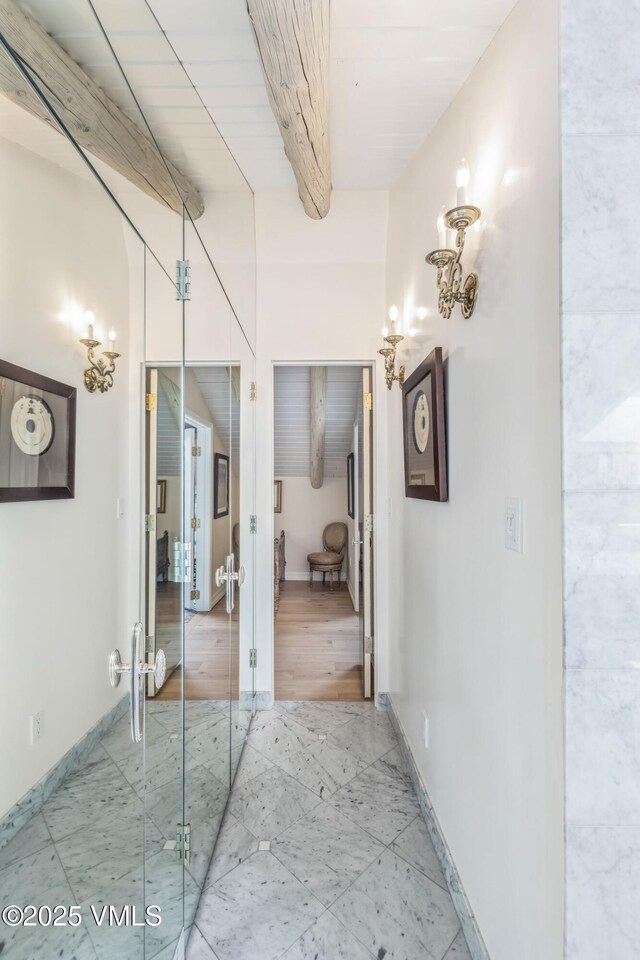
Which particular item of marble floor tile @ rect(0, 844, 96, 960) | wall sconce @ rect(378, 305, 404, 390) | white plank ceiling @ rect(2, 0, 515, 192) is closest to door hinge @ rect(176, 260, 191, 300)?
white plank ceiling @ rect(2, 0, 515, 192)

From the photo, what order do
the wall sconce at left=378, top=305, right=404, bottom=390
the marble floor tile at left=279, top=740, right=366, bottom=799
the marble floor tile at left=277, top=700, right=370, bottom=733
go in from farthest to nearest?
the marble floor tile at left=277, top=700, right=370, bottom=733 < the wall sconce at left=378, top=305, right=404, bottom=390 < the marble floor tile at left=279, top=740, right=366, bottom=799

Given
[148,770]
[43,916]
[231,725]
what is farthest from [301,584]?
[43,916]

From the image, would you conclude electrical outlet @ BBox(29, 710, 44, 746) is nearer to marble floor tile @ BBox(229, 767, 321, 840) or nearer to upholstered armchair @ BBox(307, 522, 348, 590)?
marble floor tile @ BBox(229, 767, 321, 840)

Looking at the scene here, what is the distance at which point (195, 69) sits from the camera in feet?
5.35

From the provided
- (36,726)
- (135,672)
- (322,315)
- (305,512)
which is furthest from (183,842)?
(305,512)

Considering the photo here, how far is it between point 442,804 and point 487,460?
124cm

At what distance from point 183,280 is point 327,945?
2018mm

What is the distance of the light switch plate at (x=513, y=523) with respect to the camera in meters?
1.05

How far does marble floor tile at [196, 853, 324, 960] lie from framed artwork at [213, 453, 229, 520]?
4.07 feet

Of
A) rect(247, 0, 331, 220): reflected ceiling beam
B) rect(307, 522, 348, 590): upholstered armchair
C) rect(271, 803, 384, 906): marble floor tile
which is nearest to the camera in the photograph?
rect(247, 0, 331, 220): reflected ceiling beam

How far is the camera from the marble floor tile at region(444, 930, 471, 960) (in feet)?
4.20

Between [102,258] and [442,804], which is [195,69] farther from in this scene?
[442,804]

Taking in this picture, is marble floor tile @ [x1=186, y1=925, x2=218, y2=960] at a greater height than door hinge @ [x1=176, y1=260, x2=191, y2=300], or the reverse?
door hinge @ [x1=176, y1=260, x2=191, y2=300]

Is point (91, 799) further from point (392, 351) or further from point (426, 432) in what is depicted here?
point (392, 351)
